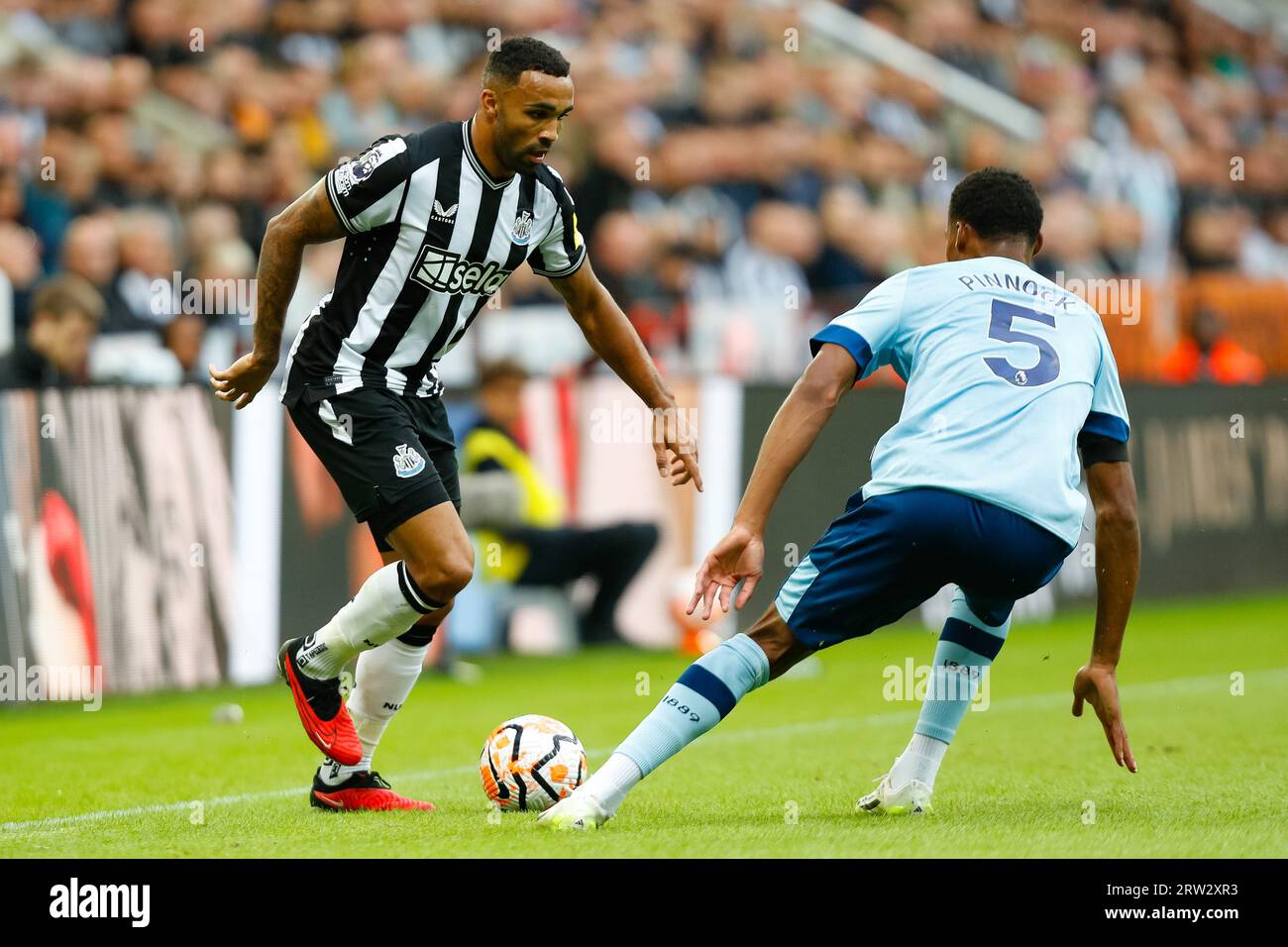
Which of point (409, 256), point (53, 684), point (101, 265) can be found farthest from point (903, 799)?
point (101, 265)

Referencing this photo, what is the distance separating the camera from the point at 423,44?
15617 mm

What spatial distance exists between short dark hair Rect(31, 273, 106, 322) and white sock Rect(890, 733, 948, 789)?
6.05 meters

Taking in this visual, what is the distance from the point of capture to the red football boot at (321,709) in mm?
5953

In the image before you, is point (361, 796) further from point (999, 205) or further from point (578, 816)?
point (999, 205)

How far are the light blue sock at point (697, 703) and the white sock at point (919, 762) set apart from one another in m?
0.78

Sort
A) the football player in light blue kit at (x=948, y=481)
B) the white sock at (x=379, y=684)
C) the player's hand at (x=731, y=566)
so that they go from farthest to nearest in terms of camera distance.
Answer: the white sock at (x=379, y=684)
the football player in light blue kit at (x=948, y=481)
the player's hand at (x=731, y=566)

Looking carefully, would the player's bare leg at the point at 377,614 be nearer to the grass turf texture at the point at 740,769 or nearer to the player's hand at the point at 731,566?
the grass turf texture at the point at 740,769

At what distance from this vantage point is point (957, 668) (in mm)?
5805

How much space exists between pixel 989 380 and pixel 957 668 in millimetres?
1053

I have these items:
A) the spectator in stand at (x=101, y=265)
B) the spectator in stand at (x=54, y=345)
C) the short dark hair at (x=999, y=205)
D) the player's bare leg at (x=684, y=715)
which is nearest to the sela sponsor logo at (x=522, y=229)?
the short dark hair at (x=999, y=205)

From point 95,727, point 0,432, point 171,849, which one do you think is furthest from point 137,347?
point 171,849

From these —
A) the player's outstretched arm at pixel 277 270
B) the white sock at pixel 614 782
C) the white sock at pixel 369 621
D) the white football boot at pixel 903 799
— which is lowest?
the white football boot at pixel 903 799

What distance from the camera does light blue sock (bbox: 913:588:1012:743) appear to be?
580 cm
